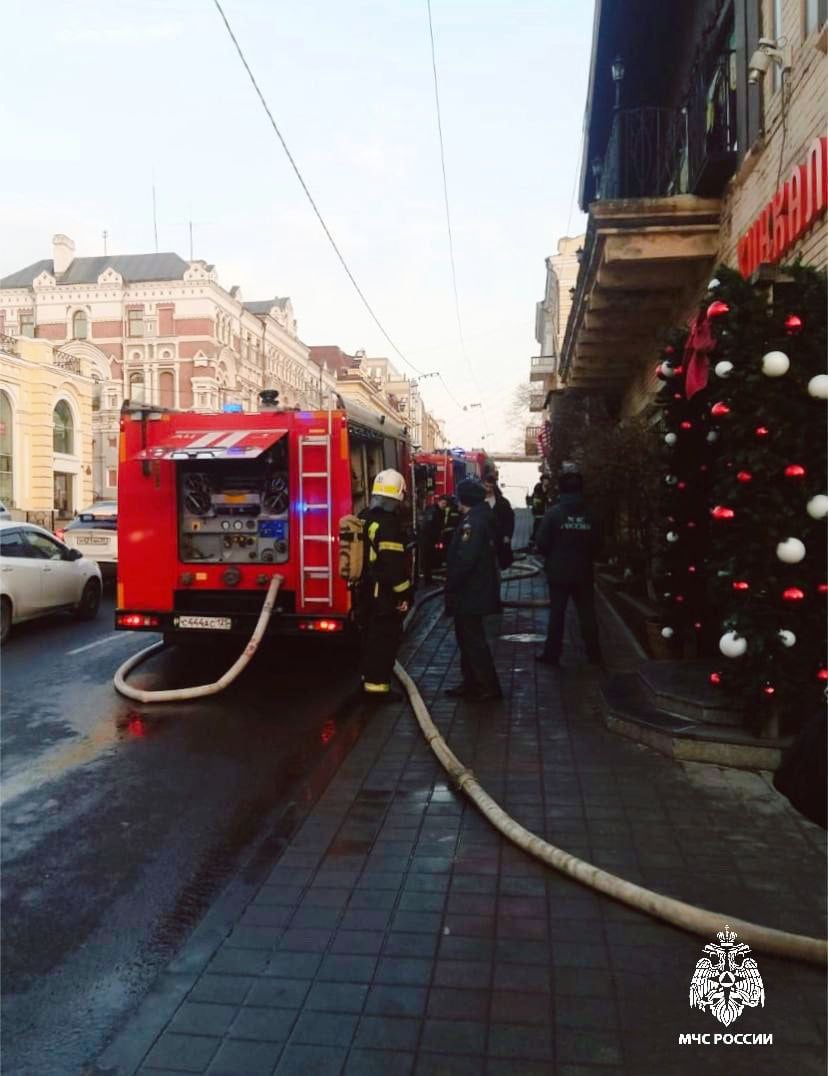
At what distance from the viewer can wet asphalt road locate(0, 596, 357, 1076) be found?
3.35 metres

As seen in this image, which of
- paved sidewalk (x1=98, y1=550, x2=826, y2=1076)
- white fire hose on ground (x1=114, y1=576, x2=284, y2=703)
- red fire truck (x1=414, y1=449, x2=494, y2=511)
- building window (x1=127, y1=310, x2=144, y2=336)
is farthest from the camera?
building window (x1=127, y1=310, x2=144, y2=336)

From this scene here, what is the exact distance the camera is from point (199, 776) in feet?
19.5

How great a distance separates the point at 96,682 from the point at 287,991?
6307mm

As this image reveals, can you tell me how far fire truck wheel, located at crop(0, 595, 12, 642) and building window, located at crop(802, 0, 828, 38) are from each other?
407 inches

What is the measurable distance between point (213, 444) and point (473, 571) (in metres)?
2.76

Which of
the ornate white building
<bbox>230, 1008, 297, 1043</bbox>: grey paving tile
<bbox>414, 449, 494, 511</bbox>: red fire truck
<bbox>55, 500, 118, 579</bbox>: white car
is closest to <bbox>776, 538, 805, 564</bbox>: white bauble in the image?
<bbox>230, 1008, 297, 1043</bbox>: grey paving tile

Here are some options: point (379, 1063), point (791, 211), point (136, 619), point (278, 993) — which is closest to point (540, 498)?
point (136, 619)

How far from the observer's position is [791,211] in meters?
6.75

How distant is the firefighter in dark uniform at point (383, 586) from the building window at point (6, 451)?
3427 centimetres

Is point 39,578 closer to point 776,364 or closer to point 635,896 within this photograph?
point 776,364

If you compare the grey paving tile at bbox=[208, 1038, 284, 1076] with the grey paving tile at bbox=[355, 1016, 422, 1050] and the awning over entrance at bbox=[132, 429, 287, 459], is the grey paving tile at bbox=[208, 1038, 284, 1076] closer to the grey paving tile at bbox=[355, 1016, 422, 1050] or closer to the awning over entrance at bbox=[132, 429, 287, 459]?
the grey paving tile at bbox=[355, 1016, 422, 1050]

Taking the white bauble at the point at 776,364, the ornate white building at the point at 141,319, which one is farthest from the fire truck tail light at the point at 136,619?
the ornate white building at the point at 141,319

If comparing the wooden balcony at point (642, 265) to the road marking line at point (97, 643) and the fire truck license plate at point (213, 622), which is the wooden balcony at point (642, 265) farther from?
the road marking line at point (97, 643)

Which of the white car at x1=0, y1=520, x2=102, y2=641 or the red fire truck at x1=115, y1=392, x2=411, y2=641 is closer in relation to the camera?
the red fire truck at x1=115, y1=392, x2=411, y2=641
